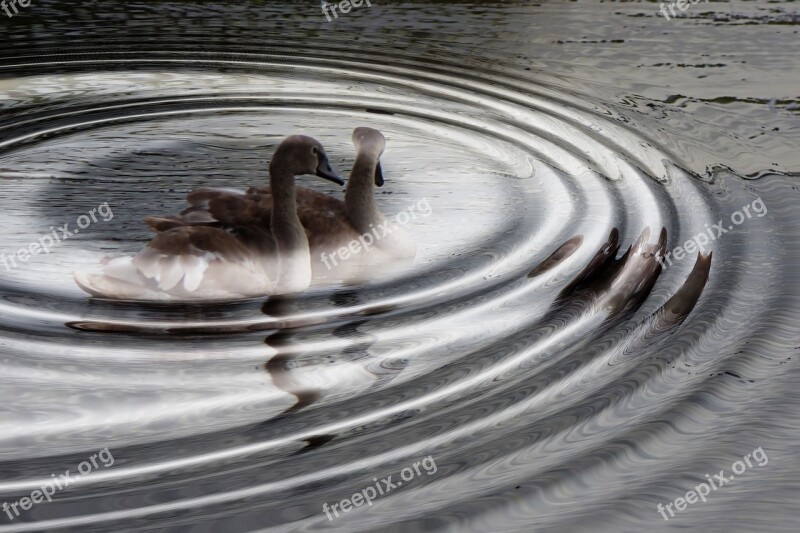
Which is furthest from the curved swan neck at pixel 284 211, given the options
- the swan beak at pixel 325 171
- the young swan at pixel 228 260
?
the swan beak at pixel 325 171

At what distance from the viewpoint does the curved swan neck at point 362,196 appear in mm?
3305

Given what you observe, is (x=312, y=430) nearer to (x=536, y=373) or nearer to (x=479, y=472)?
(x=479, y=472)

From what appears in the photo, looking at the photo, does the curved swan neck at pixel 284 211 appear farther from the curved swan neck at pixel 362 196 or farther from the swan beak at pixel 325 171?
the curved swan neck at pixel 362 196

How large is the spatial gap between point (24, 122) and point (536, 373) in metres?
3.23

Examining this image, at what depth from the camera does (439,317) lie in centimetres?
289

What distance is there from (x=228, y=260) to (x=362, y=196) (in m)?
0.57

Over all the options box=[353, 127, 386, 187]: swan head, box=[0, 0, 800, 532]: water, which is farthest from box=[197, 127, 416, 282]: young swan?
box=[0, 0, 800, 532]: water

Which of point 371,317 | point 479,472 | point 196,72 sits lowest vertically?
point 479,472

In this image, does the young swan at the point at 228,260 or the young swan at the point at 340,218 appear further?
the young swan at the point at 340,218

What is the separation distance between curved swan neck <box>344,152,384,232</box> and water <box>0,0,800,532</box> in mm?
217

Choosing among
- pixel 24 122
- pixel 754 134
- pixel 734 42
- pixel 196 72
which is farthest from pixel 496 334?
pixel 734 42

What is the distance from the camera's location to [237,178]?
160 inches

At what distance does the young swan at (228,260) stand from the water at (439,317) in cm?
6

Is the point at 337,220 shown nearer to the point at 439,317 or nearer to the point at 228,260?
the point at 228,260
